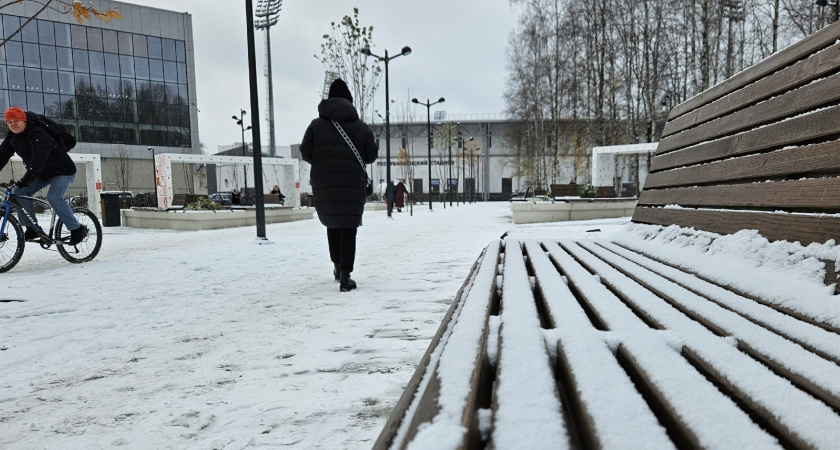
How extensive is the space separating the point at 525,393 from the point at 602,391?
0.44 feet

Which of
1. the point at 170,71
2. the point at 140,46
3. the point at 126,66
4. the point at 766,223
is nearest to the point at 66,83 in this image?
the point at 126,66

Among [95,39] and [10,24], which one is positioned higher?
[10,24]

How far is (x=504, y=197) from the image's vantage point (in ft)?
184

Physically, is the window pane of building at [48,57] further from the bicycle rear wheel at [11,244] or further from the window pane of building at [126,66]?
the bicycle rear wheel at [11,244]

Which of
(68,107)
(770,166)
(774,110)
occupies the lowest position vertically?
(770,166)

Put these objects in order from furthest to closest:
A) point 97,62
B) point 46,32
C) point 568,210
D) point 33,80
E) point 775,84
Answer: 1. point 97,62
2. point 46,32
3. point 33,80
4. point 568,210
5. point 775,84

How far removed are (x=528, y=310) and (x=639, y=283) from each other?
684 mm

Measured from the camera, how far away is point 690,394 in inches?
30.9

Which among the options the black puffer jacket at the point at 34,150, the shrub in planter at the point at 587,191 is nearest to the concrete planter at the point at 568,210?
the shrub in planter at the point at 587,191

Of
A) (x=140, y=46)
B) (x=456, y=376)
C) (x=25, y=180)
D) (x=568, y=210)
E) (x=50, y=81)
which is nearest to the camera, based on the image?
(x=456, y=376)

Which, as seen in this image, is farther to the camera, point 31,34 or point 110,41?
point 110,41

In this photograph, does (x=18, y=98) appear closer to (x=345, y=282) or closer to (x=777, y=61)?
(x=345, y=282)

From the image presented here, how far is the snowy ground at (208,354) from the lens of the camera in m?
1.63

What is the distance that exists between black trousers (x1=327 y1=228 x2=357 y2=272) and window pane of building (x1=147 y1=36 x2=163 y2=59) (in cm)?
4558
